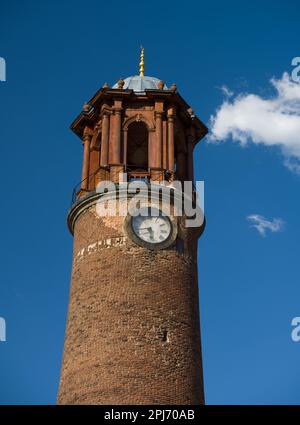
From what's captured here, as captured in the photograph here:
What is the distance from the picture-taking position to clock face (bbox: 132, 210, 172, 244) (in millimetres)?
30609

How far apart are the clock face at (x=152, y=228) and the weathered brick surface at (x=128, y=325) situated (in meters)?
0.46

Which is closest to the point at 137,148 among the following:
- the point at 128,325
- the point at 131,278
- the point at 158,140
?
the point at 158,140

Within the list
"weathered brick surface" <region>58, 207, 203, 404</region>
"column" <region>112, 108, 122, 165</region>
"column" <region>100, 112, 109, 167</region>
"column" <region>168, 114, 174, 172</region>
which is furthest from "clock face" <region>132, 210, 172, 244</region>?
"column" <region>100, 112, 109, 167</region>

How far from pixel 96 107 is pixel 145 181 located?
167 inches

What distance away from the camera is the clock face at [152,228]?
30609 millimetres

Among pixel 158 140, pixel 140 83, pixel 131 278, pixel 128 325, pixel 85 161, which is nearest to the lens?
pixel 128 325

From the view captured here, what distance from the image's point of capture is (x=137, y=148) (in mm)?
37312

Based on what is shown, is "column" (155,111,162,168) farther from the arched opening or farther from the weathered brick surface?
the weathered brick surface

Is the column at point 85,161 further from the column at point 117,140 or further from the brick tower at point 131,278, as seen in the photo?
the column at point 117,140

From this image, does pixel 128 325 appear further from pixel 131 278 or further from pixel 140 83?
pixel 140 83

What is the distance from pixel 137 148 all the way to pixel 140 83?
3.08 m

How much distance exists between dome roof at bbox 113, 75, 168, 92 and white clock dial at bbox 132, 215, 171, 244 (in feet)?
20.8
